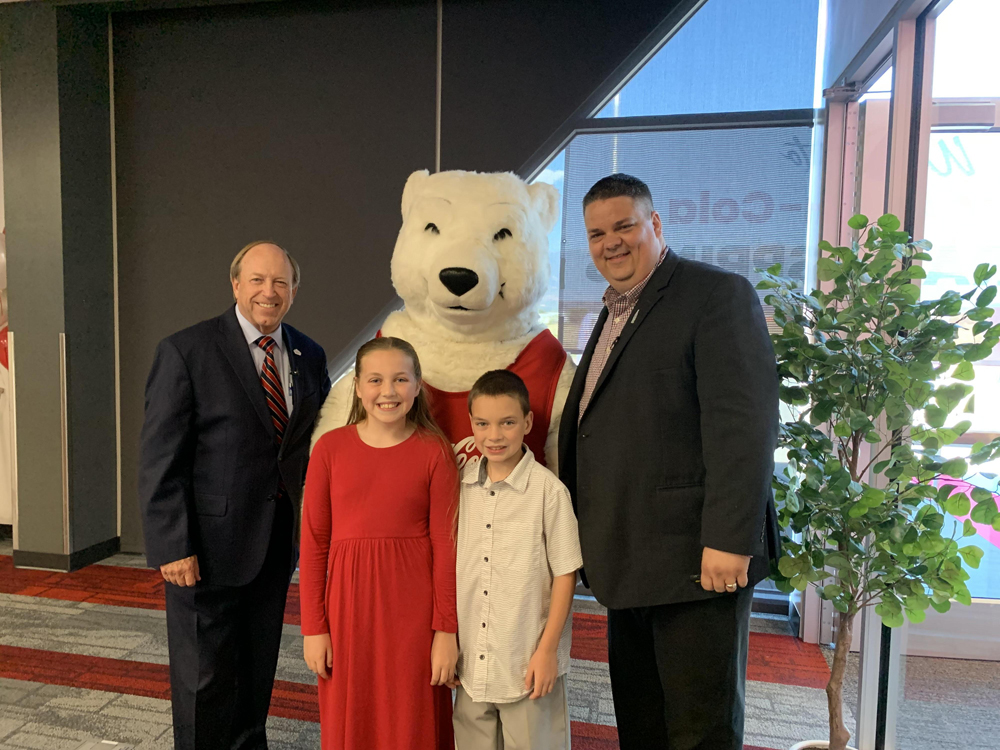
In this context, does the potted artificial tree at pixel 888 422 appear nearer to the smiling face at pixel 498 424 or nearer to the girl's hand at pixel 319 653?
the smiling face at pixel 498 424

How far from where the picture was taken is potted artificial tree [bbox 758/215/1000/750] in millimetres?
1536

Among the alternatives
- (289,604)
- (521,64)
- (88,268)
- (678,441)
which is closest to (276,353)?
(678,441)

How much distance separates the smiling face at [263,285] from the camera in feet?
5.67

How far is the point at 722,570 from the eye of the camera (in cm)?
136

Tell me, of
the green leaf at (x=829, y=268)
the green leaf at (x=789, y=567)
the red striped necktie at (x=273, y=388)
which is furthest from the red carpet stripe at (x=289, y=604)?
the green leaf at (x=829, y=268)

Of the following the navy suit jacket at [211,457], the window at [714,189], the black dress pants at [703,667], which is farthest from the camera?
the window at [714,189]

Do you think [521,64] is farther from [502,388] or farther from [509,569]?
[509,569]

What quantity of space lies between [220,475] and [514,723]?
37.1 inches

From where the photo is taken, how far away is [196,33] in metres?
3.62

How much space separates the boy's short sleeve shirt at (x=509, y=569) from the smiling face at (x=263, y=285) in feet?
2.33

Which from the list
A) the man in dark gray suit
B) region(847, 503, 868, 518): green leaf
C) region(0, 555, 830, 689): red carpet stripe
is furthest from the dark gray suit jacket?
region(0, 555, 830, 689): red carpet stripe

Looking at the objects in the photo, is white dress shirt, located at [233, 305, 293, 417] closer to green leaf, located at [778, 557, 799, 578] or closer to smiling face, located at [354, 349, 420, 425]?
smiling face, located at [354, 349, 420, 425]

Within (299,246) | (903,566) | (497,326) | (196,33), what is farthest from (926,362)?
(196,33)

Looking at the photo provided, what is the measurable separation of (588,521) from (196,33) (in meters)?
3.56
